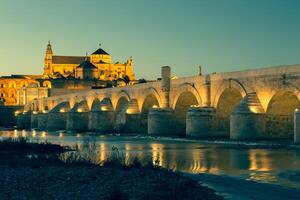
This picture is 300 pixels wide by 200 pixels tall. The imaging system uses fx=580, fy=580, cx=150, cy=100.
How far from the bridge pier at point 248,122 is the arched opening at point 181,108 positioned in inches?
638

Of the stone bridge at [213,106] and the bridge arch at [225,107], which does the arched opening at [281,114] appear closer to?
the stone bridge at [213,106]

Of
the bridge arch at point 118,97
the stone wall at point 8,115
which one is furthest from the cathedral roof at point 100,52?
the bridge arch at point 118,97

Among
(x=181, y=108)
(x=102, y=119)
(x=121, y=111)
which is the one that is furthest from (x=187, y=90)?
(x=102, y=119)

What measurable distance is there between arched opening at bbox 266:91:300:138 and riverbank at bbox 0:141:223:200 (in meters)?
25.9

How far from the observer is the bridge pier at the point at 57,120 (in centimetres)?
9381

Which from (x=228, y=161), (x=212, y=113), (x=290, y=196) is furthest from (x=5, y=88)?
(x=290, y=196)

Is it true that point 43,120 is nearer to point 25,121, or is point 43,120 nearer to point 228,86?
point 25,121

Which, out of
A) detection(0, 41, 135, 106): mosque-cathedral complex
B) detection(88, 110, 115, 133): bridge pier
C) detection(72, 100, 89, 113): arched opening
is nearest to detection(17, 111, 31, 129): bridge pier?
detection(72, 100, 89, 113): arched opening

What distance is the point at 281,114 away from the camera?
146ft

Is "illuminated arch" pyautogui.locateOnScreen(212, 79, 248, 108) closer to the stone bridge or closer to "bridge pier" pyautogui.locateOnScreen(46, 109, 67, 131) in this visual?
the stone bridge

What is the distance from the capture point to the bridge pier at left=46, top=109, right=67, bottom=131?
9381cm

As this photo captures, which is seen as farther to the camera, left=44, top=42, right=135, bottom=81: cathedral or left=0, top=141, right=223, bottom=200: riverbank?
left=44, top=42, right=135, bottom=81: cathedral

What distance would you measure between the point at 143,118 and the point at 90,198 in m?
54.3

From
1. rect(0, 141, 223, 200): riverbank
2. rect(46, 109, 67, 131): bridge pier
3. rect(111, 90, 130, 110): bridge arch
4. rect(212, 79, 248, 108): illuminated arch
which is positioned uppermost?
rect(111, 90, 130, 110): bridge arch
